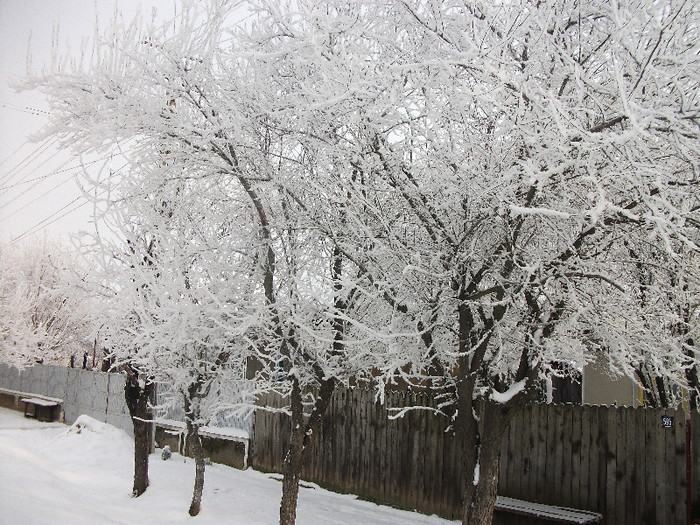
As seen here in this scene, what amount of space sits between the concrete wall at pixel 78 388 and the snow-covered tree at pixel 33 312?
1.08 m

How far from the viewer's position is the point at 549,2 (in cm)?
432

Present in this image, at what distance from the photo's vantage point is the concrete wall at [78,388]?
18156mm

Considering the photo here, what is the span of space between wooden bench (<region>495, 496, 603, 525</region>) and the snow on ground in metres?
1.61

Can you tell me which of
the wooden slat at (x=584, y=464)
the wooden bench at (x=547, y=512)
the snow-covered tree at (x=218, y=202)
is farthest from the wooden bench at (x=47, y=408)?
the wooden slat at (x=584, y=464)

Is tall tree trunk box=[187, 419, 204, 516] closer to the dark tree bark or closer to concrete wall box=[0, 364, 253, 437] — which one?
the dark tree bark

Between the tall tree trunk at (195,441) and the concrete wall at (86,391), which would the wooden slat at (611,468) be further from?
the concrete wall at (86,391)

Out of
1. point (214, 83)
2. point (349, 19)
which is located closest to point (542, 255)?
point (349, 19)

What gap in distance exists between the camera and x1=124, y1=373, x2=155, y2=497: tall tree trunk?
10.6 metres

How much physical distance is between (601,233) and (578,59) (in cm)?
153

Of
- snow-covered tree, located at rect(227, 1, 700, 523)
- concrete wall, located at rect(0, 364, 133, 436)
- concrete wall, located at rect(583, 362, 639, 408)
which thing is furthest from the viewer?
concrete wall, located at rect(0, 364, 133, 436)

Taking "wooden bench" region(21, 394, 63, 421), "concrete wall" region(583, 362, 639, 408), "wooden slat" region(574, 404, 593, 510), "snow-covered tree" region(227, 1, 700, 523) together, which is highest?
"snow-covered tree" region(227, 1, 700, 523)

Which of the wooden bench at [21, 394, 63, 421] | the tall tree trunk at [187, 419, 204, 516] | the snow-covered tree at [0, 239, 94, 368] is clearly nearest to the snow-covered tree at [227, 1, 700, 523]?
the tall tree trunk at [187, 419, 204, 516]

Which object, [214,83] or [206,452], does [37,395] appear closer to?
[206,452]

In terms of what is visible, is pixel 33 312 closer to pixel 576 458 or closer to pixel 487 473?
pixel 576 458
